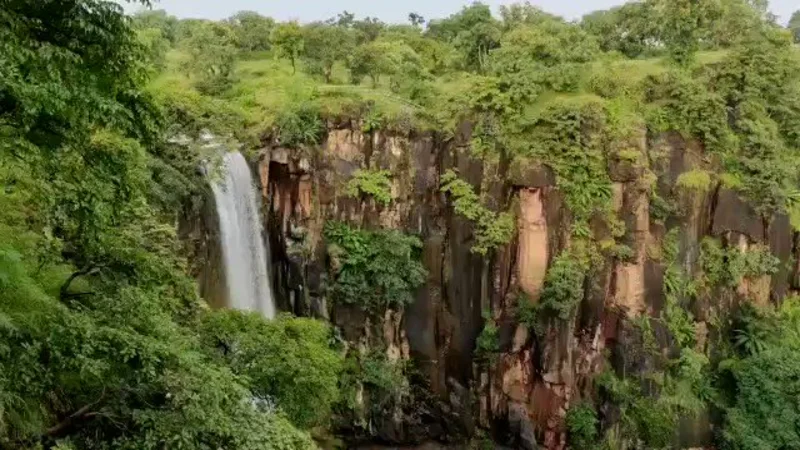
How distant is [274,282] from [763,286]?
43.0 feet

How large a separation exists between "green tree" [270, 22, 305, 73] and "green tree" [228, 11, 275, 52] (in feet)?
11.9

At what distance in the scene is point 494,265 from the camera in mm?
18016

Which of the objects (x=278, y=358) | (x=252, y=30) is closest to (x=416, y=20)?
(x=252, y=30)

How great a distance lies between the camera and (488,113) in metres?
18.1

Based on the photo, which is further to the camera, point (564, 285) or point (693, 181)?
point (693, 181)

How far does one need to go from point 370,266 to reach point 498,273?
3200 millimetres

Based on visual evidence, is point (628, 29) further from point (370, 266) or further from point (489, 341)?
point (370, 266)

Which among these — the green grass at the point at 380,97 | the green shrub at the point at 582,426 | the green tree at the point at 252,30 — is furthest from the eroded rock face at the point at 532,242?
the green tree at the point at 252,30

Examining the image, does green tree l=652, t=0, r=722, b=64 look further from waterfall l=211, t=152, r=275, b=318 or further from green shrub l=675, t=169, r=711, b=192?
waterfall l=211, t=152, r=275, b=318

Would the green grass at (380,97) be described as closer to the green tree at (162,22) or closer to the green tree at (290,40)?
the green tree at (290,40)

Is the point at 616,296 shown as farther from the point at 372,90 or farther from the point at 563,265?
the point at 372,90

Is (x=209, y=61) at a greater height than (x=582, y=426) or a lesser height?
greater

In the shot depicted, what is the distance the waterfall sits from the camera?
15.8 meters

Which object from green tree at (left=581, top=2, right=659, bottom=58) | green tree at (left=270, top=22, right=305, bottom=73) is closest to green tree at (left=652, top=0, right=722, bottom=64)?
green tree at (left=581, top=2, right=659, bottom=58)
